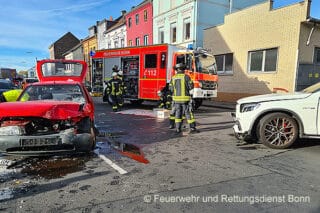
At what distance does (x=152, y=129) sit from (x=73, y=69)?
335cm

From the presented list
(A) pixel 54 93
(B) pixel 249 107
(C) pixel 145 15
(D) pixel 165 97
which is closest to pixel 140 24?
(C) pixel 145 15

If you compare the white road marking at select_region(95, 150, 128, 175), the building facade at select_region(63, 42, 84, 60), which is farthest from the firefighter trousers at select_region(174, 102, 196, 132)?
the building facade at select_region(63, 42, 84, 60)

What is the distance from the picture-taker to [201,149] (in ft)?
17.5

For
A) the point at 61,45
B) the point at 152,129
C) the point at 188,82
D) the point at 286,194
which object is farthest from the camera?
the point at 61,45

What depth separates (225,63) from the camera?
1667 cm

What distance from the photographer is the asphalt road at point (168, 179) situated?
296cm

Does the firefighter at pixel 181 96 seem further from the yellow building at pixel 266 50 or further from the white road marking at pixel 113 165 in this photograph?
the yellow building at pixel 266 50

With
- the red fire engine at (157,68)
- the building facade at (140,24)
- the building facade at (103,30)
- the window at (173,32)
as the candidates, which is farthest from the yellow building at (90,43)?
the red fire engine at (157,68)

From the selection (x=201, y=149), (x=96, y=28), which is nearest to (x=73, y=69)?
(x=201, y=149)

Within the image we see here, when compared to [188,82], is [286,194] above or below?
below

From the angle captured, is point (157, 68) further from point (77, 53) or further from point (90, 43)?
point (77, 53)

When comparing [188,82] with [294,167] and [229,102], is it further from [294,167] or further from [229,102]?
[229,102]

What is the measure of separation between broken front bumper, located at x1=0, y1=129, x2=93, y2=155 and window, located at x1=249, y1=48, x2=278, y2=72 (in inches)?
485

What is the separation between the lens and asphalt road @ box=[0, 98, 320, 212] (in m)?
2.96
